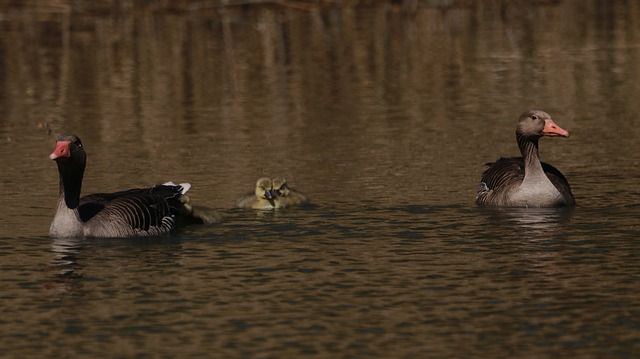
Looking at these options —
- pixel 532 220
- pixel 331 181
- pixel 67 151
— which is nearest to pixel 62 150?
pixel 67 151

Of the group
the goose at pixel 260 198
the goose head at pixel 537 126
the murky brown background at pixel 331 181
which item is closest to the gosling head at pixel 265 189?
the goose at pixel 260 198

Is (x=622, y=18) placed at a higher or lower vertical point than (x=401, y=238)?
higher

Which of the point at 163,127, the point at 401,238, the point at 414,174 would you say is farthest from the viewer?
the point at 163,127

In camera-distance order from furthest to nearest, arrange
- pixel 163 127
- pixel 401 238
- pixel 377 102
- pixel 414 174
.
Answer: pixel 377 102
pixel 163 127
pixel 414 174
pixel 401 238

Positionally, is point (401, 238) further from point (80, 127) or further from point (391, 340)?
point (80, 127)

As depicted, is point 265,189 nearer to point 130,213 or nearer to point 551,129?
point 130,213

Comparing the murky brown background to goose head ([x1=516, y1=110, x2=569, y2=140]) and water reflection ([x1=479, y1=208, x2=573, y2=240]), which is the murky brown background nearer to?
water reflection ([x1=479, y1=208, x2=573, y2=240])

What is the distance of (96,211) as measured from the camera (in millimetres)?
17641

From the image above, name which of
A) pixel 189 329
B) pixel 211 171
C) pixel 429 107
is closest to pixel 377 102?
pixel 429 107

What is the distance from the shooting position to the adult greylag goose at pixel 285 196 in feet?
62.3

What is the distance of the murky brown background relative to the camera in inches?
516

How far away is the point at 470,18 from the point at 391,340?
3149 cm

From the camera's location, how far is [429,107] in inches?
1107

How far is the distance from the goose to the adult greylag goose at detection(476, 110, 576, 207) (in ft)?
8.72
